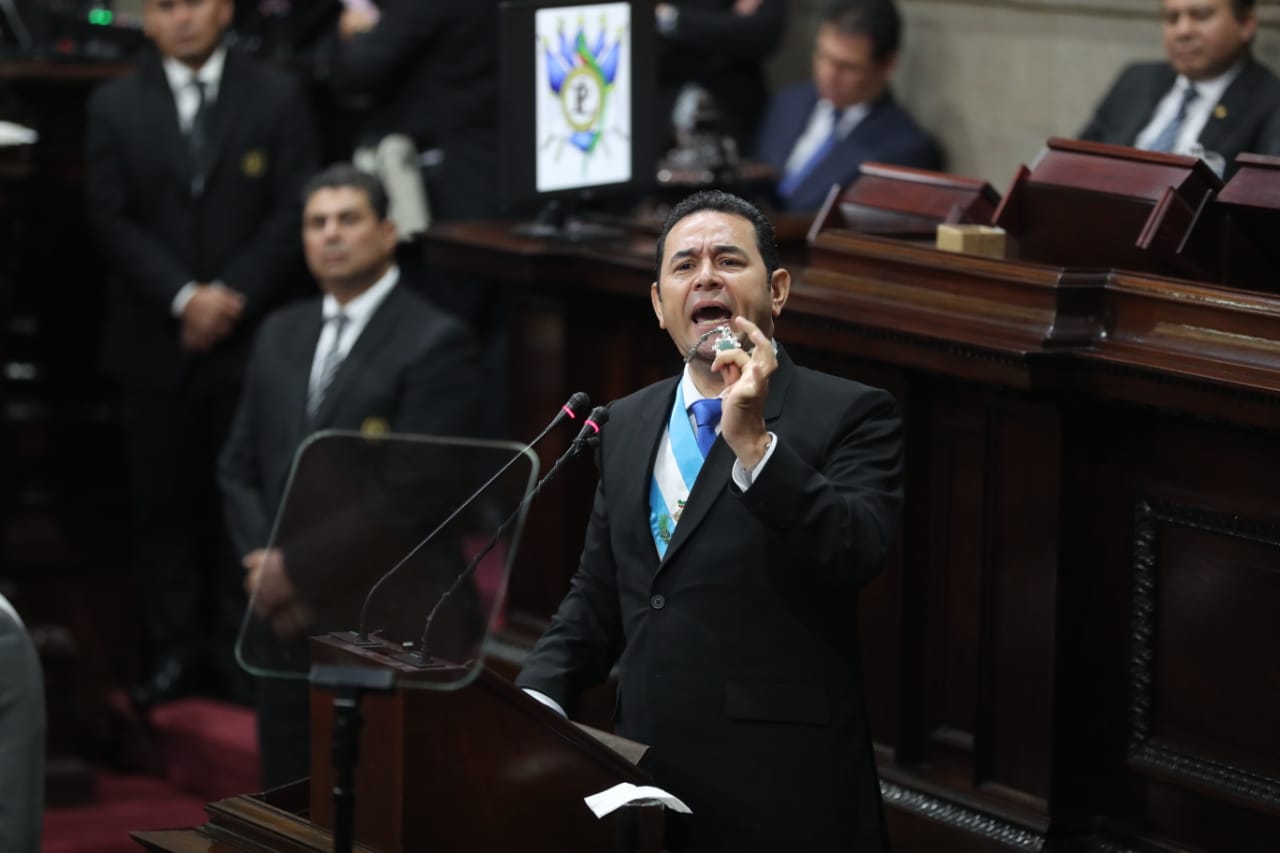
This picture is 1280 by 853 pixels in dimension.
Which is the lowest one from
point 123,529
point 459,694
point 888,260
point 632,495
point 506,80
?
point 123,529

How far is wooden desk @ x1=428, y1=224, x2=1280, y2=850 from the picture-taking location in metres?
3.29

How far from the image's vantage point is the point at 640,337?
462 centimetres

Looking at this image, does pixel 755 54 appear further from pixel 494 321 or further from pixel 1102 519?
pixel 1102 519

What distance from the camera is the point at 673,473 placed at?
2.80 m

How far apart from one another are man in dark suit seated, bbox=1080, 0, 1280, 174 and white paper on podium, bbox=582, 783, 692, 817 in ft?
7.38

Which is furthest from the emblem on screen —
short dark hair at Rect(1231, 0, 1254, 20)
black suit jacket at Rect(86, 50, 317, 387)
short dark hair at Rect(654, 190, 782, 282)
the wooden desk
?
short dark hair at Rect(654, 190, 782, 282)

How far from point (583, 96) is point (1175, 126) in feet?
4.23

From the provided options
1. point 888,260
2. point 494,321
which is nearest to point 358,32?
point 494,321

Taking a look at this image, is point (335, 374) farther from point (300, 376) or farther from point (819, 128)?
point (819, 128)

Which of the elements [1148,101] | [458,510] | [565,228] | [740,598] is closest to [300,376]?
[565,228]

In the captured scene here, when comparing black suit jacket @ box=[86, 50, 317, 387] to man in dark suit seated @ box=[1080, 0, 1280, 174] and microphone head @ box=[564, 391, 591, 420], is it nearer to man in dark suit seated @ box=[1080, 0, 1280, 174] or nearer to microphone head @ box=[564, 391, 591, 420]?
man in dark suit seated @ box=[1080, 0, 1280, 174]

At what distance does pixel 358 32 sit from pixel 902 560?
270cm

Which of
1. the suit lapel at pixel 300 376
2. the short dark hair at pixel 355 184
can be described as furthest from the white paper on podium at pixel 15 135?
the suit lapel at pixel 300 376

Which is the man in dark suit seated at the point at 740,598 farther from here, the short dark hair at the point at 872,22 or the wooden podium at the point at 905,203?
the short dark hair at the point at 872,22
